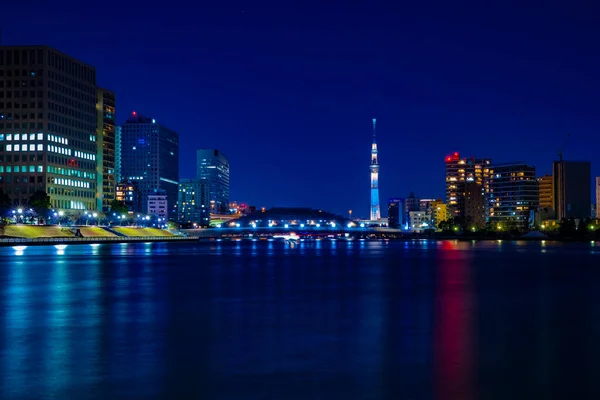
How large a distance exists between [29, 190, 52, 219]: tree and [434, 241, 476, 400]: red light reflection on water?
159523 millimetres

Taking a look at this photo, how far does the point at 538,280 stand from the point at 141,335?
132 feet

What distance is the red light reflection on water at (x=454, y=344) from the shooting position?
19.4m

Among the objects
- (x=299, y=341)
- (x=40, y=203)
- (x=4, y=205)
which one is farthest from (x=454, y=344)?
(x=40, y=203)

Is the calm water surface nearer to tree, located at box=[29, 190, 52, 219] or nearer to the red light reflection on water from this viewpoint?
the red light reflection on water

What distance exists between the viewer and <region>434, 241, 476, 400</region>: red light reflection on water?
1942cm

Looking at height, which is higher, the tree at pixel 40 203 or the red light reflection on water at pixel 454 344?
the tree at pixel 40 203

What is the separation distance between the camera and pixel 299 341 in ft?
89.4

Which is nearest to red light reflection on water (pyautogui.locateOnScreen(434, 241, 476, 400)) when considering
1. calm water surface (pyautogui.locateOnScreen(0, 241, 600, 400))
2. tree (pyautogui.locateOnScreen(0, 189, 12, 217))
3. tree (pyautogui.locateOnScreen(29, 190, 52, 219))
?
calm water surface (pyautogui.locateOnScreen(0, 241, 600, 400))

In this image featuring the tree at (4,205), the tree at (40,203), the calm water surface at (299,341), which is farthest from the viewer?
the tree at (40,203)

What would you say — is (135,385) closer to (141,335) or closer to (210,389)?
(210,389)

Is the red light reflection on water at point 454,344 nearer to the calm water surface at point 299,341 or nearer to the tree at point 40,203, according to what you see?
the calm water surface at point 299,341

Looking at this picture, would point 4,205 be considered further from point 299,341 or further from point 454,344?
point 454,344

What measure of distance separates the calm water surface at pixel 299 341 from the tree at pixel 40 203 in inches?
5734

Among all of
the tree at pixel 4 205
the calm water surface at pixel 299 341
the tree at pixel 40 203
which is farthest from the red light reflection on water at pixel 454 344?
the tree at pixel 40 203
